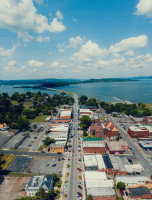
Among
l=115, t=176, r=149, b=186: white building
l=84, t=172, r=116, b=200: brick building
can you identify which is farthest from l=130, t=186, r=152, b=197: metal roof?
l=84, t=172, r=116, b=200: brick building

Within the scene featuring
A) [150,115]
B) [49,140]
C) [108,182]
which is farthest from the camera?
[150,115]

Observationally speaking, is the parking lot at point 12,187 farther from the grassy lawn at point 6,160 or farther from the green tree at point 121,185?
the green tree at point 121,185

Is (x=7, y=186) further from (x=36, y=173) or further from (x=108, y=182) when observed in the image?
A: (x=108, y=182)

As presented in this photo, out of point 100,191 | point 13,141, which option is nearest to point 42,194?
point 100,191

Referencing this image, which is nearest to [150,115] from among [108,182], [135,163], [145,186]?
[135,163]

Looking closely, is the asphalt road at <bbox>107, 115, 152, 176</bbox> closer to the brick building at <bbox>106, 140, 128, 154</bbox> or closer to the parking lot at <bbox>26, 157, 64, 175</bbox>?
the brick building at <bbox>106, 140, 128, 154</bbox>

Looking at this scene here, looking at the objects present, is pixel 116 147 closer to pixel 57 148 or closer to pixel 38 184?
pixel 57 148

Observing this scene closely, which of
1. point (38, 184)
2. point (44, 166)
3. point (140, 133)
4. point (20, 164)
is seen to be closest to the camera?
point (38, 184)

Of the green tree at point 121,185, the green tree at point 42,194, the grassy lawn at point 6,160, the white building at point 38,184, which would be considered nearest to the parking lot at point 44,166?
the white building at point 38,184
